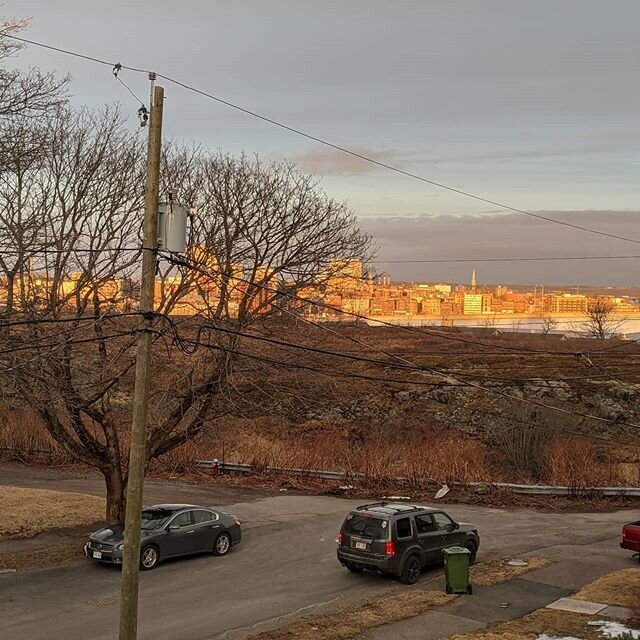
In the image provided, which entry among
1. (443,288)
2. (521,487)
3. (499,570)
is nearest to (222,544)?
(499,570)

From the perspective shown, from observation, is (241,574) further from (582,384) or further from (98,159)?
(582,384)

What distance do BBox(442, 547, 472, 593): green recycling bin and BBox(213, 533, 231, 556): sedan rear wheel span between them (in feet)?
22.1

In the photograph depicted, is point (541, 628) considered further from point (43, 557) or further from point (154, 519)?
point (43, 557)

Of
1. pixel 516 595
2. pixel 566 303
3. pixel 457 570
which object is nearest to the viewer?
pixel 457 570

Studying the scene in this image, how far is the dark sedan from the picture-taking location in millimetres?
17781

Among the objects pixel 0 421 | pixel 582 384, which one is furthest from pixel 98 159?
pixel 582 384

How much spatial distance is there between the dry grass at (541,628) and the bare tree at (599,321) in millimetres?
102137

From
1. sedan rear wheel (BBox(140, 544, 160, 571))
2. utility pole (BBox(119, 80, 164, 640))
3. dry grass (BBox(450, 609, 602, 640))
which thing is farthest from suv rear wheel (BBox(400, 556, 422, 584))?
utility pole (BBox(119, 80, 164, 640))

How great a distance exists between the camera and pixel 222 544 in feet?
64.7

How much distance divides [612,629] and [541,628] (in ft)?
3.90

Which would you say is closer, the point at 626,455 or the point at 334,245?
the point at 334,245

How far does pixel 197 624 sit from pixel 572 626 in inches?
265

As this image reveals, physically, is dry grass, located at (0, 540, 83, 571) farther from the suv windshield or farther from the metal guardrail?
the metal guardrail

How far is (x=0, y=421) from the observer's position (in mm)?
39250
